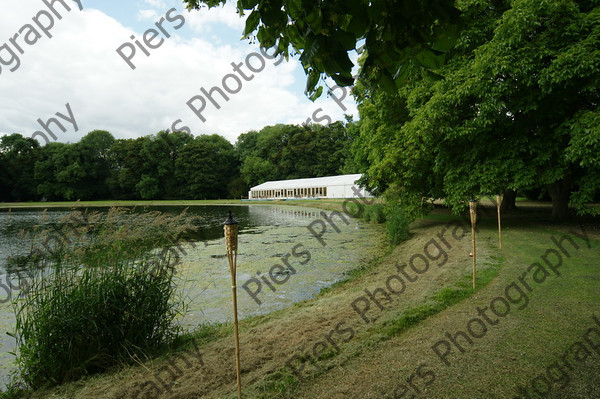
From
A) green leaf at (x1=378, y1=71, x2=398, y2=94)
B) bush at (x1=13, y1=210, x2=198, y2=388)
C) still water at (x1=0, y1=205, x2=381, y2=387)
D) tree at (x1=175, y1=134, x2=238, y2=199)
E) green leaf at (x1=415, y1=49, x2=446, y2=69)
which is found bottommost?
still water at (x1=0, y1=205, x2=381, y2=387)

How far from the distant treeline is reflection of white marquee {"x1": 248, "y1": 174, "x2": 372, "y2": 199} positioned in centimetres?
957

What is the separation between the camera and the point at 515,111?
409 inches

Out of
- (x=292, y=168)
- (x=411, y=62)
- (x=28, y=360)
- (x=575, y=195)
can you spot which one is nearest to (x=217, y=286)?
(x=28, y=360)

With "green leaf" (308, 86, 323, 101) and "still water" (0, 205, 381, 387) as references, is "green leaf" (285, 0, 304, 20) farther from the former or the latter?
"still water" (0, 205, 381, 387)

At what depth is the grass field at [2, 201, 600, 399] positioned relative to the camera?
2889mm

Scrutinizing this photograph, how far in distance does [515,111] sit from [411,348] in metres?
9.93

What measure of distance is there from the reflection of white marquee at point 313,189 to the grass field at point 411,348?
30.5m

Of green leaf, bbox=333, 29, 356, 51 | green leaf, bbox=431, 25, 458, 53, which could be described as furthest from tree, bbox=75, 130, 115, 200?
green leaf, bbox=431, 25, 458, 53

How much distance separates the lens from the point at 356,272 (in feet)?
27.8

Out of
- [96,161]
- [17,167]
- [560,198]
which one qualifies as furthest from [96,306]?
[96,161]

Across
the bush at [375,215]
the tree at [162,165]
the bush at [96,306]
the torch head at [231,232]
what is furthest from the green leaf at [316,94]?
the tree at [162,165]

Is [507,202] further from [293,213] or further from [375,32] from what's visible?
[375,32]

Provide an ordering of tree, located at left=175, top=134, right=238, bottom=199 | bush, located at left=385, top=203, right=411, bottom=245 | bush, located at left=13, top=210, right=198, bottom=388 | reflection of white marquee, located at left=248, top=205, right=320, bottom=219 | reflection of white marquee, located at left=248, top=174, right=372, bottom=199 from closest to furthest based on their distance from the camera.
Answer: bush, located at left=13, top=210, right=198, bottom=388
bush, located at left=385, top=203, right=411, bottom=245
reflection of white marquee, located at left=248, top=205, right=320, bottom=219
reflection of white marquee, located at left=248, top=174, right=372, bottom=199
tree, located at left=175, top=134, right=238, bottom=199

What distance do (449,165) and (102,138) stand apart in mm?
78391
